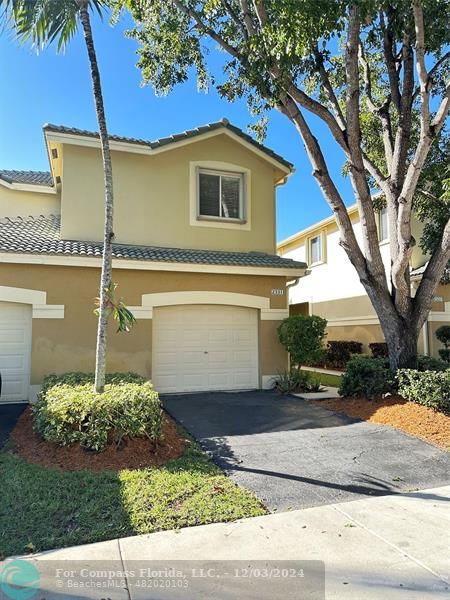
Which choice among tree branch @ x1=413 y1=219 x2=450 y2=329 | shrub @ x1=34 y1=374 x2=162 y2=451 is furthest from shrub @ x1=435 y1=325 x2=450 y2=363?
shrub @ x1=34 y1=374 x2=162 y2=451

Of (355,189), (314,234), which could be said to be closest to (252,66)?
(355,189)

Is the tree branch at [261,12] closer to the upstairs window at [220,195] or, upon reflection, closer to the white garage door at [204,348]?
the upstairs window at [220,195]

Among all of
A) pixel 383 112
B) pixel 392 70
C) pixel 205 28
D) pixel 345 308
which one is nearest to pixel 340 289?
pixel 345 308

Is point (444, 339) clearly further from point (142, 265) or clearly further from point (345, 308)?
point (142, 265)

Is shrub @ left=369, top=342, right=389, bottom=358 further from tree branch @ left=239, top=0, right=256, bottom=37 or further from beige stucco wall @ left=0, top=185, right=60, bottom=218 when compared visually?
beige stucco wall @ left=0, top=185, right=60, bottom=218

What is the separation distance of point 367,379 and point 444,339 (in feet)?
19.3

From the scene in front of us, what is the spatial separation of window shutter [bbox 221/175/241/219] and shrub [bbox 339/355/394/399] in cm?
602

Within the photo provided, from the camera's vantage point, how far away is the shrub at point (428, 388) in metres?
8.53

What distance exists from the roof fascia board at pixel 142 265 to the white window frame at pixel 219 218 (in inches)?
75.2

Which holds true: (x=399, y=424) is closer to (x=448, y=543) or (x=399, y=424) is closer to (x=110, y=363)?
(x=448, y=543)

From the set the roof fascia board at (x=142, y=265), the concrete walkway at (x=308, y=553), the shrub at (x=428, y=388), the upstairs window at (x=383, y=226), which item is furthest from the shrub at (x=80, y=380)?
the upstairs window at (x=383, y=226)

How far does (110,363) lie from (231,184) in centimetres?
688

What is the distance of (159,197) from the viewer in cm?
1269

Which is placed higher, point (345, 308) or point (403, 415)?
point (345, 308)
